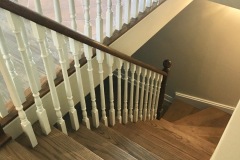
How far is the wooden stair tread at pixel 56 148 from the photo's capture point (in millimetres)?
1662

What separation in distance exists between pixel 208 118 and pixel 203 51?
99 cm

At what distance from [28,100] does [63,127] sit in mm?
338

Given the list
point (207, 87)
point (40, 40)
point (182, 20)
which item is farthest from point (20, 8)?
point (207, 87)

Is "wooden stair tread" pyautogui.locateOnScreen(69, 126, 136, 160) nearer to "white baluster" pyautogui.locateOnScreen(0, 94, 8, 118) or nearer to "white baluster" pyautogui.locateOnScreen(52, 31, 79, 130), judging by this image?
"white baluster" pyautogui.locateOnScreen(52, 31, 79, 130)

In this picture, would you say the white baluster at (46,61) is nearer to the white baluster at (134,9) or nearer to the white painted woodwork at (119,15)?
the white painted woodwork at (119,15)

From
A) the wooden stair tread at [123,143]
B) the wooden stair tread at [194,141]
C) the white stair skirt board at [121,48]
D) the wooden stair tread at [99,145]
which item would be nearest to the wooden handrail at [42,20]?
the white stair skirt board at [121,48]

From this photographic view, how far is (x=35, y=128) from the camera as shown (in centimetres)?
177

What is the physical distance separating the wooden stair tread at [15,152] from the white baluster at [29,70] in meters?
0.21

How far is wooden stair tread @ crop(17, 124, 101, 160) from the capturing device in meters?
1.66

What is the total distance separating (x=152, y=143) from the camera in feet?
9.03

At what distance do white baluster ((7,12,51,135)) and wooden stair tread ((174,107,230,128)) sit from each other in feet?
8.60

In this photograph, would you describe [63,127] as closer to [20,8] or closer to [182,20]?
[20,8]

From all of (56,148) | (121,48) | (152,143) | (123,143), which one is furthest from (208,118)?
→ (56,148)

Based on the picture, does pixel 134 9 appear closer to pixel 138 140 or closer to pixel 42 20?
pixel 42 20
